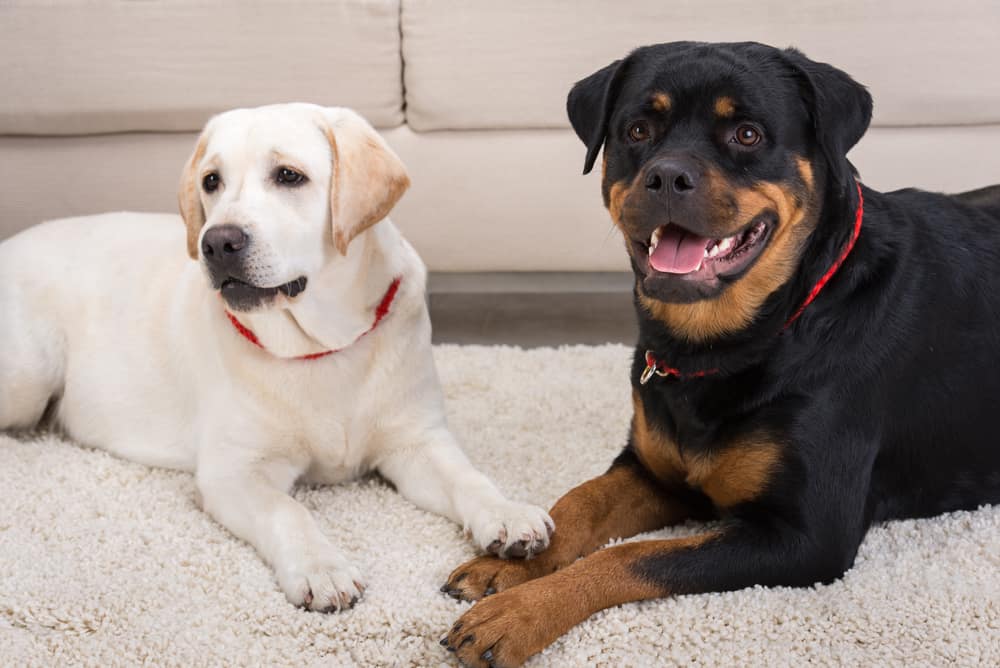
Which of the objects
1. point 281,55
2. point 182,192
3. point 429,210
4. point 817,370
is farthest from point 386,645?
point 281,55

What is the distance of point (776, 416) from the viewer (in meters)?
1.90

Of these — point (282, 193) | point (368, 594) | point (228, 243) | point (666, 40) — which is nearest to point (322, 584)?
point (368, 594)

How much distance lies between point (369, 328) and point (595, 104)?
67 centimetres

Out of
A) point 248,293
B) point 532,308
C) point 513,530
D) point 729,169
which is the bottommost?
point 532,308

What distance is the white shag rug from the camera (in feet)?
5.81

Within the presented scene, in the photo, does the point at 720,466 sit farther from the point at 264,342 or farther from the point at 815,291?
the point at 264,342

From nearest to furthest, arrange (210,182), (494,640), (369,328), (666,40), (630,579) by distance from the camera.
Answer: (494,640) < (630,579) < (210,182) < (369,328) < (666,40)

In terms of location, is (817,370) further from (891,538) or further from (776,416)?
(891,538)

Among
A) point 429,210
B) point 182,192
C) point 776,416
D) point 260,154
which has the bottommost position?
point 429,210

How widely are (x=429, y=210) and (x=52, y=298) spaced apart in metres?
1.24

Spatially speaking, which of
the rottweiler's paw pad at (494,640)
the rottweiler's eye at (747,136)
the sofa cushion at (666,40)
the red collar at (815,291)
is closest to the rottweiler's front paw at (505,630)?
the rottweiler's paw pad at (494,640)

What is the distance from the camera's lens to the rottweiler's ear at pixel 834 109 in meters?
1.85

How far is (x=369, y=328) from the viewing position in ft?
7.54

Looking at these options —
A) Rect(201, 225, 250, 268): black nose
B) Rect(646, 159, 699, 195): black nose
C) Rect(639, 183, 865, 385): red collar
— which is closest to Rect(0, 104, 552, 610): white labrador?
Rect(201, 225, 250, 268): black nose
